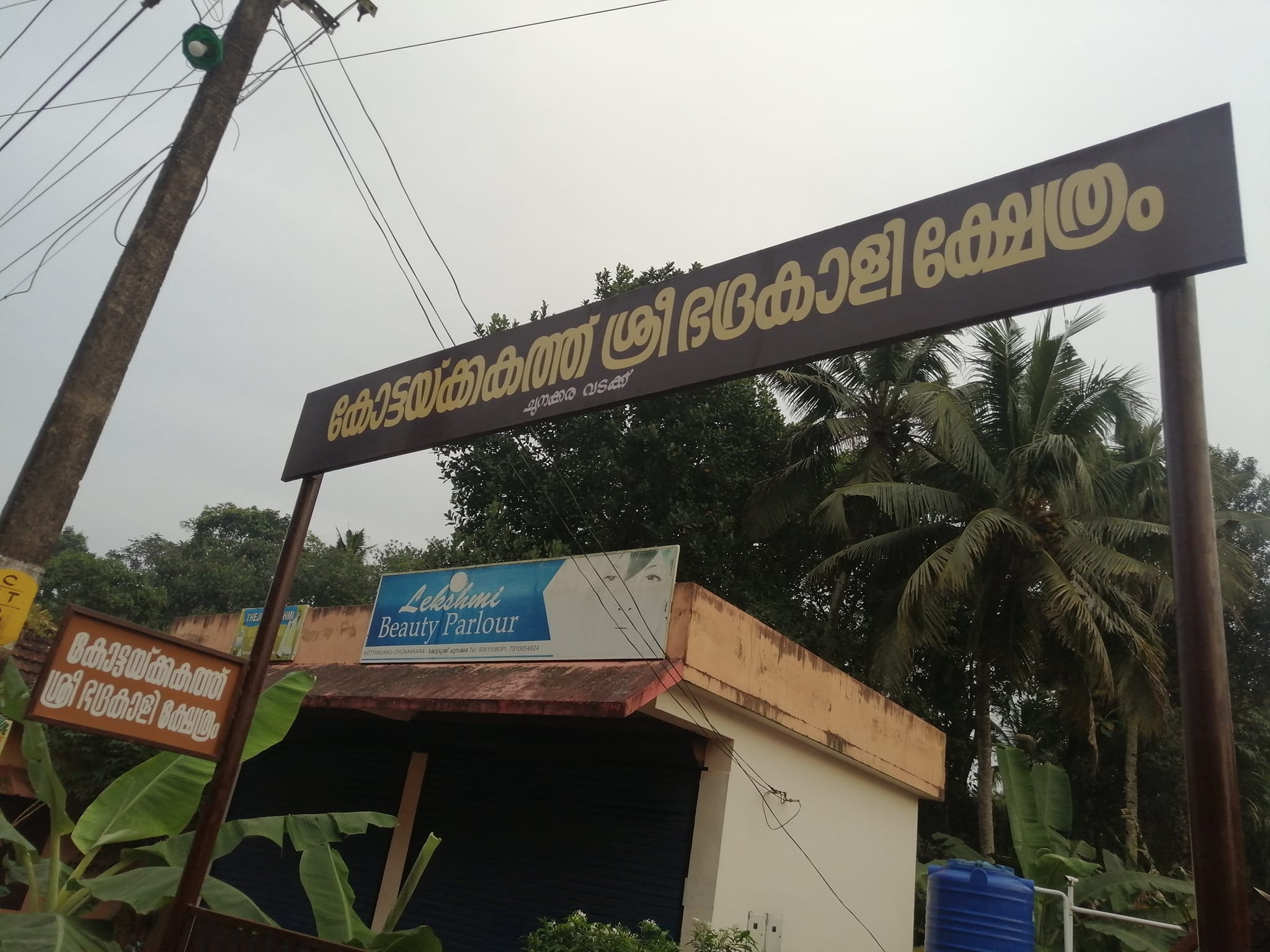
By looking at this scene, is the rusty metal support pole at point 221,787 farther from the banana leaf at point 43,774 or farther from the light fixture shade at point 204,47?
the light fixture shade at point 204,47

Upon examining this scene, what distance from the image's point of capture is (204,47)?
564 cm

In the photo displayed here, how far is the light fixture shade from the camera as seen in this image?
5633mm

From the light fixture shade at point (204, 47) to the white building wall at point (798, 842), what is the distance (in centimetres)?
533

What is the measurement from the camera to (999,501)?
15.0 m

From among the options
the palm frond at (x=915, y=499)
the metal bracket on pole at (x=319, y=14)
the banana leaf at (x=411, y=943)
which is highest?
the palm frond at (x=915, y=499)

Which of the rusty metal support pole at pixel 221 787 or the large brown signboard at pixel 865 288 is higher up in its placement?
the large brown signboard at pixel 865 288

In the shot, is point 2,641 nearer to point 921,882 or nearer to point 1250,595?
point 921,882

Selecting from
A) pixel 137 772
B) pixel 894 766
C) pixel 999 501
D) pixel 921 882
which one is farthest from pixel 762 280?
pixel 999 501

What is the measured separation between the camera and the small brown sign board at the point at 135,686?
4047 mm

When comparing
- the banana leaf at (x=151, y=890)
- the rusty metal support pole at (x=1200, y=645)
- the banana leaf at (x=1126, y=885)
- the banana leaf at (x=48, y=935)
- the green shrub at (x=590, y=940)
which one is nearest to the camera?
the rusty metal support pole at (x=1200, y=645)

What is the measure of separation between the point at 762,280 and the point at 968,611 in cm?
1439

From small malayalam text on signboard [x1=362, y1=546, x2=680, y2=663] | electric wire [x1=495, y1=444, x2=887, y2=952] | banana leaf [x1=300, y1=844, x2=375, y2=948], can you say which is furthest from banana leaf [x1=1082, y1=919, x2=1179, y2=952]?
banana leaf [x1=300, y1=844, x2=375, y2=948]

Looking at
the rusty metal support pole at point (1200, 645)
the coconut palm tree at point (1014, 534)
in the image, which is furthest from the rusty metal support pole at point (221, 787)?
the coconut palm tree at point (1014, 534)

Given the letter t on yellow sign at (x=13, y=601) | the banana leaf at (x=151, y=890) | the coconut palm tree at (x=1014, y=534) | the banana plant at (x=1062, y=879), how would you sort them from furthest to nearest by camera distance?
1. the coconut palm tree at (x=1014, y=534)
2. the banana plant at (x=1062, y=879)
3. the banana leaf at (x=151, y=890)
4. the letter t on yellow sign at (x=13, y=601)
